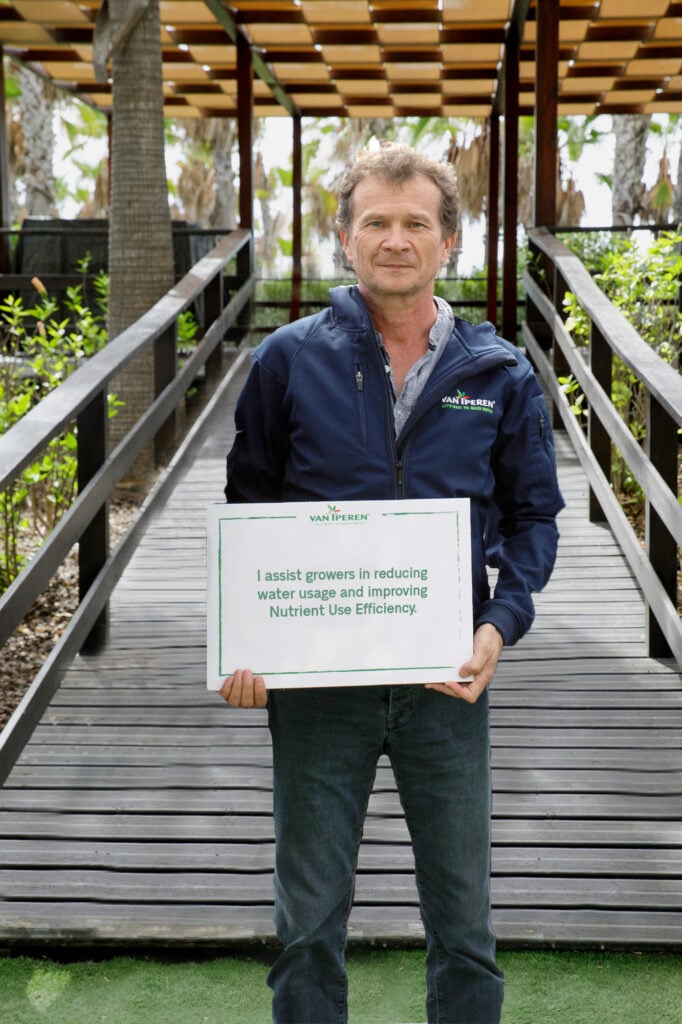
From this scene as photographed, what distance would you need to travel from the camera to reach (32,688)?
355 cm

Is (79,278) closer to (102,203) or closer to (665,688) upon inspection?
(665,688)

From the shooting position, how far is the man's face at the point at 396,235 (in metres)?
1.92

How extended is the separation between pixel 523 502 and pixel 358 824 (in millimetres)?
595

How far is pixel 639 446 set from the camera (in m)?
4.23

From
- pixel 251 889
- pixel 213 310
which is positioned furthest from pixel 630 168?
pixel 251 889

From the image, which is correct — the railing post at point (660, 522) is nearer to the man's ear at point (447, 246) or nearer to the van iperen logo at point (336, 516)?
the man's ear at point (447, 246)

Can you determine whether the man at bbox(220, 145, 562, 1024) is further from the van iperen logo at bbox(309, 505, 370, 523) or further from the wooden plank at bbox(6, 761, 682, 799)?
the wooden plank at bbox(6, 761, 682, 799)

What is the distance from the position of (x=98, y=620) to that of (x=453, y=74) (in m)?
8.53

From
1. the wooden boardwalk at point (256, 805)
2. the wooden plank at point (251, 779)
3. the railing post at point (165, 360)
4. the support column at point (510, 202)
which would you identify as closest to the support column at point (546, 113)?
the support column at point (510, 202)

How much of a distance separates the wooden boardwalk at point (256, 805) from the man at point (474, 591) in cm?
75

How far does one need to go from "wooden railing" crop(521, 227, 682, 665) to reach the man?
1.50 metres

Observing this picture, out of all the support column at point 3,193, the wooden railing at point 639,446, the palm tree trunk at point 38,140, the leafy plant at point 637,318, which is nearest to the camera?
the wooden railing at point 639,446

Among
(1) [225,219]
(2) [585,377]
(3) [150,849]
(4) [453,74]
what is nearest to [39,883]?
(3) [150,849]

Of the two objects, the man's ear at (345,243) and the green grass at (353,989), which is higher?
the man's ear at (345,243)
